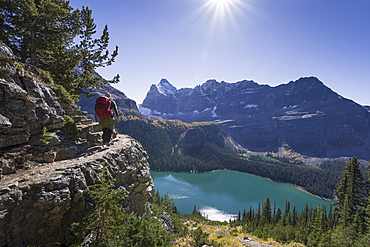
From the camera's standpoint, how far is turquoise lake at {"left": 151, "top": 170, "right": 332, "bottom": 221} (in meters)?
77.6

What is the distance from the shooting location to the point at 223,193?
326 ft

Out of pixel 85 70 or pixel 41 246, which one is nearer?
pixel 41 246

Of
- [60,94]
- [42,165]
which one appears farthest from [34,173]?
[60,94]

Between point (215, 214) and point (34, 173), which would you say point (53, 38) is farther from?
point (215, 214)

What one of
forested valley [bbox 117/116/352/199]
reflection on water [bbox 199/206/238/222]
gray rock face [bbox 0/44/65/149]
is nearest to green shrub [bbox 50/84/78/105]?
gray rock face [bbox 0/44/65/149]

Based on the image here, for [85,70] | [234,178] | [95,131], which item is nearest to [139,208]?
[95,131]

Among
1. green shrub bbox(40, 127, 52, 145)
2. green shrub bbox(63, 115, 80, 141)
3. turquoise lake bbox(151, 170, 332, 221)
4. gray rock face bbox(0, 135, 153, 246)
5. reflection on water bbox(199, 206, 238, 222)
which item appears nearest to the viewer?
gray rock face bbox(0, 135, 153, 246)

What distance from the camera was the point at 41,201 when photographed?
20.1 ft

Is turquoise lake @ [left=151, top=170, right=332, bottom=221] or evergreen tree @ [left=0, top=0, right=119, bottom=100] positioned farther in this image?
turquoise lake @ [left=151, top=170, right=332, bottom=221]

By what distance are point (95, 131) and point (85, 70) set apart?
796 cm

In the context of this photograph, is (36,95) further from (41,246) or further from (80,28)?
(80,28)

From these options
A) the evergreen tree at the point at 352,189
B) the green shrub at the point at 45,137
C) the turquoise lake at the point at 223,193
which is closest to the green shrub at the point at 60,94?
the green shrub at the point at 45,137

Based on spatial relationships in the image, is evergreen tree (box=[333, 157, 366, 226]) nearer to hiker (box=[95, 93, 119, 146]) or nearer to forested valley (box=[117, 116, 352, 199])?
hiker (box=[95, 93, 119, 146])

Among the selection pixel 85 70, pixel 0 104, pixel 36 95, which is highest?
pixel 85 70
